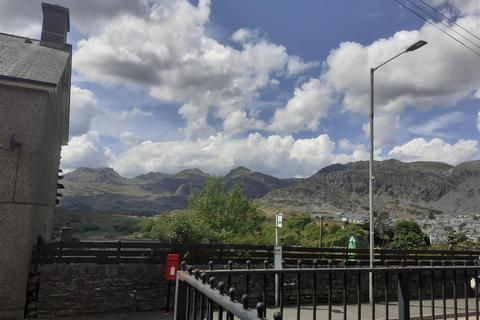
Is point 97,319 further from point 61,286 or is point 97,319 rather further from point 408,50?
point 408,50

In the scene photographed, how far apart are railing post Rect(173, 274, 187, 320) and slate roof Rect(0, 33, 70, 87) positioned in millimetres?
9474

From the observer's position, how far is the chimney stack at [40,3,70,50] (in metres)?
16.9

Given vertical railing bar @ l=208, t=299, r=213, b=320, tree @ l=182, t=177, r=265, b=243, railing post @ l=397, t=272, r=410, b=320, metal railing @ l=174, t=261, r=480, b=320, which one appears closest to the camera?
metal railing @ l=174, t=261, r=480, b=320

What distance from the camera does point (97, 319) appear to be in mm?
10578

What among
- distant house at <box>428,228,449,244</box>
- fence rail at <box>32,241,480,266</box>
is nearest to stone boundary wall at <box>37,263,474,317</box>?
fence rail at <box>32,241,480,266</box>

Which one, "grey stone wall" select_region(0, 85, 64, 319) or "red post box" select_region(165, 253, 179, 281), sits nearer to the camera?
"grey stone wall" select_region(0, 85, 64, 319)

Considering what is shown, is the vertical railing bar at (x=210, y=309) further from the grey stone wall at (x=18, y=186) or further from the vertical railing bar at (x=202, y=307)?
the grey stone wall at (x=18, y=186)

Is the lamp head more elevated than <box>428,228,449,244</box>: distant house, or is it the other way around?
the lamp head

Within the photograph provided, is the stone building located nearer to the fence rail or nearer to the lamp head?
the fence rail

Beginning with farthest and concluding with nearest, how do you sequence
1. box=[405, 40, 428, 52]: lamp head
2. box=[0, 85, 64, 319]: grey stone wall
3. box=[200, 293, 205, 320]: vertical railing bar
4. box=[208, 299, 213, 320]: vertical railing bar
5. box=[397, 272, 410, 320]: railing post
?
box=[405, 40, 428, 52]: lamp head → box=[0, 85, 64, 319]: grey stone wall → box=[397, 272, 410, 320]: railing post → box=[200, 293, 205, 320]: vertical railing bar → box=[208, 299, 213, 320]: vertical railing bar

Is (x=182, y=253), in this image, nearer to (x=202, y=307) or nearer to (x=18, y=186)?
(x=18, y=186)

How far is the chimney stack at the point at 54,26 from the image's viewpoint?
664 inches

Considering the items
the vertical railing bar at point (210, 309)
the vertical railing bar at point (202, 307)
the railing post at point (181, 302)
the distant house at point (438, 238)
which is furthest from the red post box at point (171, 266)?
the distant house at point (438, 238)

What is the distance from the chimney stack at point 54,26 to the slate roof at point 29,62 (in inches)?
37.3
